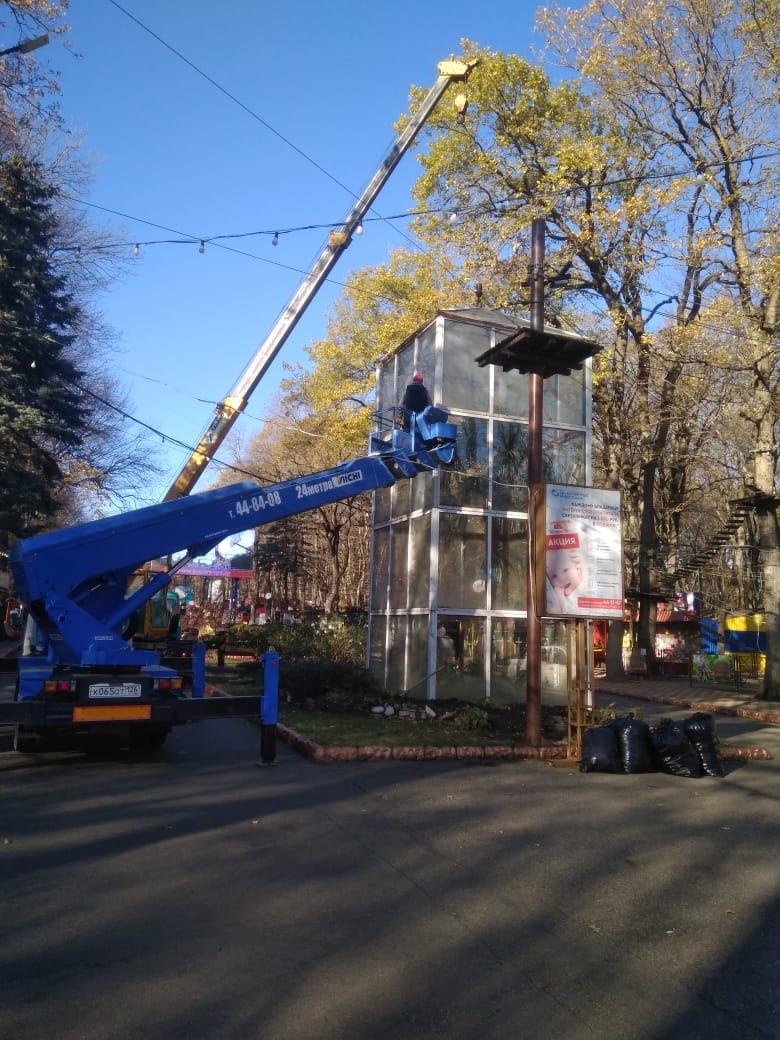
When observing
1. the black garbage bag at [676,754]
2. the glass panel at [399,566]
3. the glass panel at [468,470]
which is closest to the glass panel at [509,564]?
the glass panel at [468,470]

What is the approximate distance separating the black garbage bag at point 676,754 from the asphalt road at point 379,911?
1.04m

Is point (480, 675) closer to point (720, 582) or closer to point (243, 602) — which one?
point (720, 582)

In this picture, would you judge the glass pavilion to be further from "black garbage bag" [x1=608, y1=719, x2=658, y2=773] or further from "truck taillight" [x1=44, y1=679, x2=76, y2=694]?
"truck taillight" [x1=44, y1=679, x2=76, y2=694]

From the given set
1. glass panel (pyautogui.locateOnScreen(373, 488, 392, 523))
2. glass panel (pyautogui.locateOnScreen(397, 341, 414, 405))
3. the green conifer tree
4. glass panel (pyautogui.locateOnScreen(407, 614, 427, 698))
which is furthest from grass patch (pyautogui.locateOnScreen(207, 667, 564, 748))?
the green conifer tree

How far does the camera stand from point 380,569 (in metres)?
18.1

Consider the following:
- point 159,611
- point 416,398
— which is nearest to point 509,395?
point 416,398

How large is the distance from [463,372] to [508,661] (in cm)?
581

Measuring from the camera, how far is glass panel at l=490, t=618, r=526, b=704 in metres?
15.1

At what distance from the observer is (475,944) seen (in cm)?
474

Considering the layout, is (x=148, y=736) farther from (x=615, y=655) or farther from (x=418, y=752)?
(x=615, y=655)

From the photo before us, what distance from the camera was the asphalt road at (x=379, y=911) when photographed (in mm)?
3871

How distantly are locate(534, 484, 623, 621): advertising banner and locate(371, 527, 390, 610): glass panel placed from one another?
661 centimetres

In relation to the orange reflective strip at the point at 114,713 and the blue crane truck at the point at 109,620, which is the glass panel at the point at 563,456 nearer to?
the blue crane truck at the point at 109,620

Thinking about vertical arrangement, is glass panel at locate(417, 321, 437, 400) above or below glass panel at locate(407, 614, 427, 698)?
above
